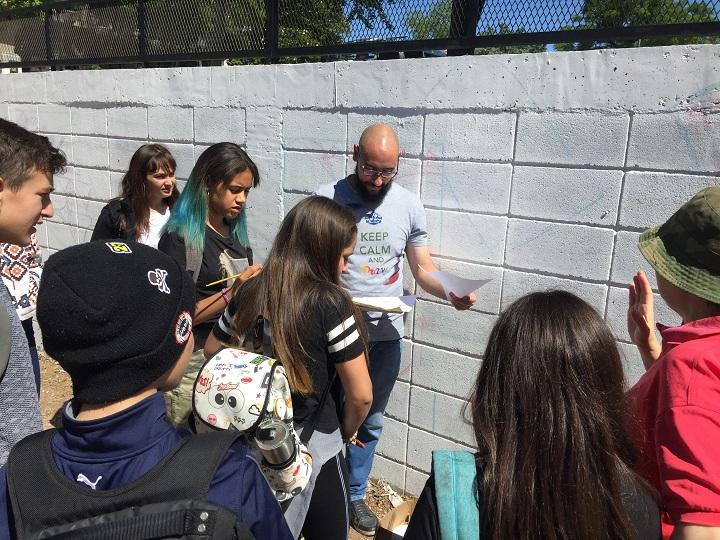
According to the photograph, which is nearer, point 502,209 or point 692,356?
point 692,356

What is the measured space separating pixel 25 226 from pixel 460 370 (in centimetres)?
216

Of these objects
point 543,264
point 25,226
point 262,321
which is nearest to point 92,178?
point 25,226

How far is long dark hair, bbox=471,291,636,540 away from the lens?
1.11 m

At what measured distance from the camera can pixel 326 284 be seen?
1.96 metres

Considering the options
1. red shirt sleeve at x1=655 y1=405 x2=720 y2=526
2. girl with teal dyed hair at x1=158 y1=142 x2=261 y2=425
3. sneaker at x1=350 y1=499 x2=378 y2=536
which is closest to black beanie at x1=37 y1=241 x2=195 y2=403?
red shirt sleeve at x1=655 y1=405 x2=720 y2=526

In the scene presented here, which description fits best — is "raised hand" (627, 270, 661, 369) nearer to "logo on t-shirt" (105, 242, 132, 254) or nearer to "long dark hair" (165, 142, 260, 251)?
"logo on t-shirt" (105, 242, 132, 254)

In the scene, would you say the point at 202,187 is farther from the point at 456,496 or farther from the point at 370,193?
the point at 456,496

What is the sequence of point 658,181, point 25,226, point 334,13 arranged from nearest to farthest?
point 25,226
point 658,181
point 334,13

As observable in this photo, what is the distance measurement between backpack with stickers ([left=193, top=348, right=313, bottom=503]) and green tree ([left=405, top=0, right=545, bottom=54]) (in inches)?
83.6

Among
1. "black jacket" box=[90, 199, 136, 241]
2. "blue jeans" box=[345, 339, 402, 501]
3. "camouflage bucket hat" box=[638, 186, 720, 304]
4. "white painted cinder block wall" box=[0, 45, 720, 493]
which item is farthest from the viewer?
"black jacket" box=[90, 199, 136, 241]

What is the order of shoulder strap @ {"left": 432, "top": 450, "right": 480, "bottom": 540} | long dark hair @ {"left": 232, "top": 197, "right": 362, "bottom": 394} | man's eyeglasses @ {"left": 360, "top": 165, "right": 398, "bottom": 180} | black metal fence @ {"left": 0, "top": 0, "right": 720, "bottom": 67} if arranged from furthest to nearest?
man's eyeglasses @ {"left": 360, "top": 165, "right": 398, "bottom": 180} < black metal fence @ {"left": 0, "top": 0, "right": 720, "bottom": 67} < long dark hair @ {"left": 232, "top": 197, "right": 362, "bottom": 394} < shoulder strap @ {"left": 432, "top": 450, "right": 480, "bottom": 540}

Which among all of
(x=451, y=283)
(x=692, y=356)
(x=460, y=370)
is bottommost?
(x=460, y=370)

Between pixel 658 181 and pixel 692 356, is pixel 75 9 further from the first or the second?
pixel 692 356

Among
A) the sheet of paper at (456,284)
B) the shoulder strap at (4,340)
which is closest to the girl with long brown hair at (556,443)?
the shoulder strap at (4,340)
